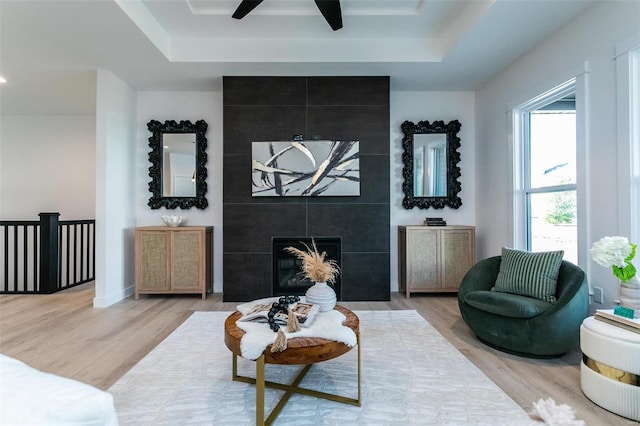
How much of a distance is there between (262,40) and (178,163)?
2013mm

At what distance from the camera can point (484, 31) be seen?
3055 millimetres

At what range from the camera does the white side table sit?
168cm

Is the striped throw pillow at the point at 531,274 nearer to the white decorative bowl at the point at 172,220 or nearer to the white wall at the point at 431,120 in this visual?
the white wall at the point at 431,120

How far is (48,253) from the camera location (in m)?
4.50

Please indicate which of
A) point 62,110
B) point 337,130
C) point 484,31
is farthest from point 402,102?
point 62,110

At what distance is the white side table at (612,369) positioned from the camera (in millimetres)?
1676

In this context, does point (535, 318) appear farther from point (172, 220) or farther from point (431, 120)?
point (172, 220)

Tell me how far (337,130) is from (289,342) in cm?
297

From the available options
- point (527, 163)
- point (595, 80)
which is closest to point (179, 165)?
point (527, 163)

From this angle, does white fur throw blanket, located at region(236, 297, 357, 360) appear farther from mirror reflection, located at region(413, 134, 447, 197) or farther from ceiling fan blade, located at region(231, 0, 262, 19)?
mirror reflection, located at region(413, 134, 447, 197)

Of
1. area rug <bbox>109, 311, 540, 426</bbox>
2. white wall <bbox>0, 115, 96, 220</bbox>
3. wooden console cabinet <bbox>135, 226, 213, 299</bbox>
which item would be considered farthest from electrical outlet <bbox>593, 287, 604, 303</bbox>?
white wall <bbox>0, 115, 96, 220</bbox>

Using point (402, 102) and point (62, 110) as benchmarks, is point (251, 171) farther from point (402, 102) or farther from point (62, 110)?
point (62, 110)

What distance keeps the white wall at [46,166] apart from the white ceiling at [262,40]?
1.62 m

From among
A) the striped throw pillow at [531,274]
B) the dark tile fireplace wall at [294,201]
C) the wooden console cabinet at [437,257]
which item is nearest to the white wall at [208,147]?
the dark tile fireplace wall at [294,201]
